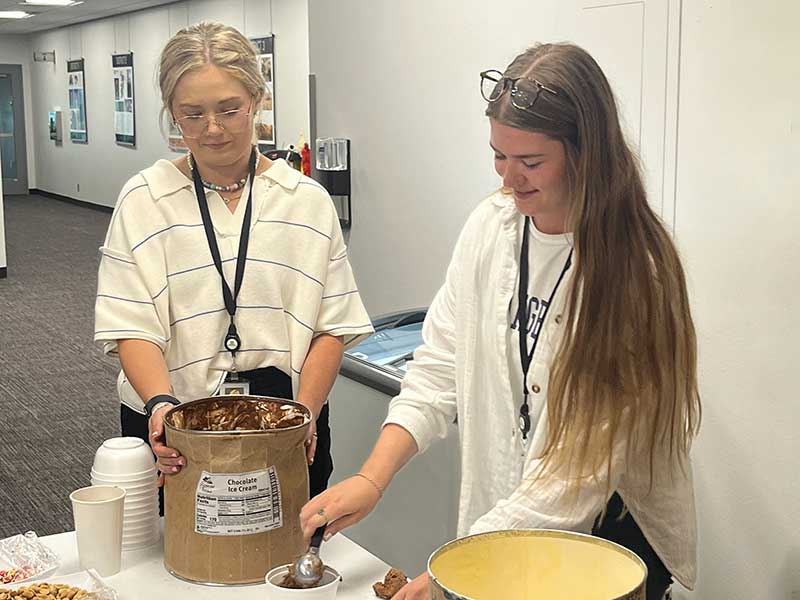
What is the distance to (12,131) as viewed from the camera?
1883 centimetres

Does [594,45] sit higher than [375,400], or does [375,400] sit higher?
[594,45]

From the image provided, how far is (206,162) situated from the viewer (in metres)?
1.96

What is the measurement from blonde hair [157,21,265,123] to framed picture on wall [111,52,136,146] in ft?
42.2

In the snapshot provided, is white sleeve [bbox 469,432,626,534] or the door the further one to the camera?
the door

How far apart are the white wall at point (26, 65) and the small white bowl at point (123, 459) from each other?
18542 mm

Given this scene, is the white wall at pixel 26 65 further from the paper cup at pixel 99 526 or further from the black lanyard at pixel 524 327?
the black lanyard at pixel 524 327

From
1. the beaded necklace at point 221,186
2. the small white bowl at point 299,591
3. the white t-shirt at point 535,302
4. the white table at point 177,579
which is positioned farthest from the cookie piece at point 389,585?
the beaded necklace at point 221,186

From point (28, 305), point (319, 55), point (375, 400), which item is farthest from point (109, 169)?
point (375, 400)

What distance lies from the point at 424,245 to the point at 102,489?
1.96 meters

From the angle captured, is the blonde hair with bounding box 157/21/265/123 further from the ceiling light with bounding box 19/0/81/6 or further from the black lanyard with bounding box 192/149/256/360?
the ceiling light with bounding box 19/0/81/6

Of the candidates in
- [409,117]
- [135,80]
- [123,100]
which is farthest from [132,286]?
[123,100]

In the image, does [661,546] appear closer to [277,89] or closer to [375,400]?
[375,400]

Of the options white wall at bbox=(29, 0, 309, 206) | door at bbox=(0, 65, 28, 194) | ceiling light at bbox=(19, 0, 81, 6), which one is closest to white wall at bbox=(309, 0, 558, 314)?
white wall at bbox=(29, 0, 309, 206)

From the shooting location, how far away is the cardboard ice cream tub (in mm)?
1526
